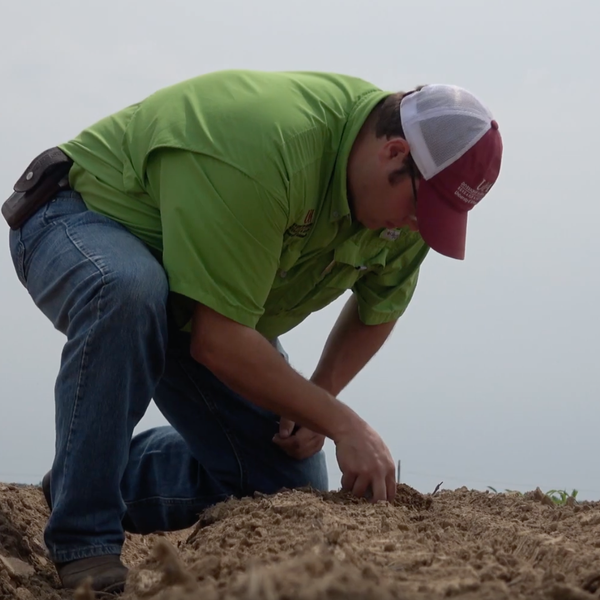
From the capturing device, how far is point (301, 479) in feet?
10.4

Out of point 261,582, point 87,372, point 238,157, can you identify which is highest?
point 238,157

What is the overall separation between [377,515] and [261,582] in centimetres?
104

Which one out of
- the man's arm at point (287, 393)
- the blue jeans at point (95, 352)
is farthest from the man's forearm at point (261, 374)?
the blue jeans at point (95, 352)

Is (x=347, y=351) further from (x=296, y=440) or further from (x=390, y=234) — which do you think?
(x=390, y=234)

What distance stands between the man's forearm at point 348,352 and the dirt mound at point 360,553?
559mm

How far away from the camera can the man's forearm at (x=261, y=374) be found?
2.37 metres

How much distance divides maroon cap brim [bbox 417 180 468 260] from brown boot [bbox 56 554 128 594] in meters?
1.21

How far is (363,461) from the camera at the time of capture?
8.20 ft

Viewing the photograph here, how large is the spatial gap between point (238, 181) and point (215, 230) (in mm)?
146

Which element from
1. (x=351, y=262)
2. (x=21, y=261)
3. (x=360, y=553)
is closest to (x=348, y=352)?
(x=351, y=262)

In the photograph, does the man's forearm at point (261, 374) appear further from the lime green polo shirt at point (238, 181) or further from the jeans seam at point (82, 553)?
the jeans seam at point (82, 553)

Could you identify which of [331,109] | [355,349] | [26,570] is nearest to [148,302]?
[331,109]

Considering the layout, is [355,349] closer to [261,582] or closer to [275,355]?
[275,355]

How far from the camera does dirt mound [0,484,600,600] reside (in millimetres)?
1331
